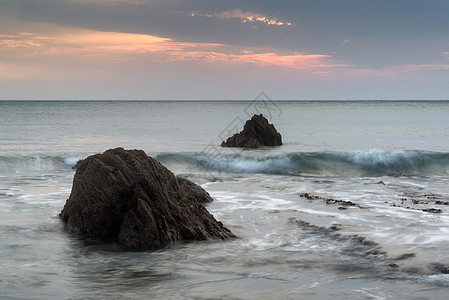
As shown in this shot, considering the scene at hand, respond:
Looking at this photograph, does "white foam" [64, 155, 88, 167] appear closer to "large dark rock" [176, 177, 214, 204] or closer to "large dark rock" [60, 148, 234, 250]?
"large dark rock" [176, 177, 214, 204]

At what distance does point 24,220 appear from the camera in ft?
33.3

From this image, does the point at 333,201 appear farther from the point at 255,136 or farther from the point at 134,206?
the point at 255,136

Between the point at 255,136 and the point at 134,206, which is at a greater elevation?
the point at 255,136

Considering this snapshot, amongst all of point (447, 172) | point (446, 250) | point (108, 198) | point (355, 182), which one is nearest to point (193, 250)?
point (108, 198)

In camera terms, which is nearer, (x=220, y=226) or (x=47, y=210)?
(x=220, y=226)

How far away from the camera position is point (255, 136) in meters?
26.2

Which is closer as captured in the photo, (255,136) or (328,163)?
(328,163)

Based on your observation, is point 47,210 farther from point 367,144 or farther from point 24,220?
point 367,144

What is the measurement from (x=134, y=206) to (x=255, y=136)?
18.4m

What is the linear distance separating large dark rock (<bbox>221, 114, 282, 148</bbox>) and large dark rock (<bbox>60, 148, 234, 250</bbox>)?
662 inches

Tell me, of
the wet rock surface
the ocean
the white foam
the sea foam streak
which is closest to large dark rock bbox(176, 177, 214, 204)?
the ocean

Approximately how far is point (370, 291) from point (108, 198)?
4.61 meters

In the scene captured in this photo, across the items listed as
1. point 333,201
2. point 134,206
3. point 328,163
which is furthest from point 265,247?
point 328,163

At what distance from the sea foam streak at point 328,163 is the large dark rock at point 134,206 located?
10.9 meters
